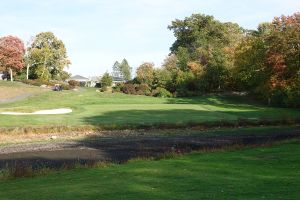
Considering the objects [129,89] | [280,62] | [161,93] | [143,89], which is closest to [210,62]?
[161,93]

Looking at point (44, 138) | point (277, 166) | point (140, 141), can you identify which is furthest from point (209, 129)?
point (277, 166)

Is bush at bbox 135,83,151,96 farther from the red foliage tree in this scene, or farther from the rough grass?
the red foliage tree

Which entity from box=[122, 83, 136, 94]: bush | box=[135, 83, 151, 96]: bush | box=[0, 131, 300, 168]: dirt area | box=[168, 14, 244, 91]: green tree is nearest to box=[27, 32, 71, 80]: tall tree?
box=[168, 14, 244, 91]: green tree

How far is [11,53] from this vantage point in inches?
3782

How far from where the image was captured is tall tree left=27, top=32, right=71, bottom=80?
108 m

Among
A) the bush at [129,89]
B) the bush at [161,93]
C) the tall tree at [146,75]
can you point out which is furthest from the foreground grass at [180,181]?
the tall tree at [146,75]

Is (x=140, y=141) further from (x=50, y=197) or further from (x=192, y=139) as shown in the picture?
(x=50, y=197)

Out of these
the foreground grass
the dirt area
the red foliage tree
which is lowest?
the dirt area

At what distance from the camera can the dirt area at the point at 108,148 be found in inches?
918

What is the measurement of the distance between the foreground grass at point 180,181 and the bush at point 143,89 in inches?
2404

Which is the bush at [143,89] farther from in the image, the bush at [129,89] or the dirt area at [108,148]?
the dirt area at [108,148]

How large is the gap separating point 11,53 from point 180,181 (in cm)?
8883

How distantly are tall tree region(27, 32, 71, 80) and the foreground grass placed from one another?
9293cm

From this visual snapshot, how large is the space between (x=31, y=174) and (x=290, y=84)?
37055mm
